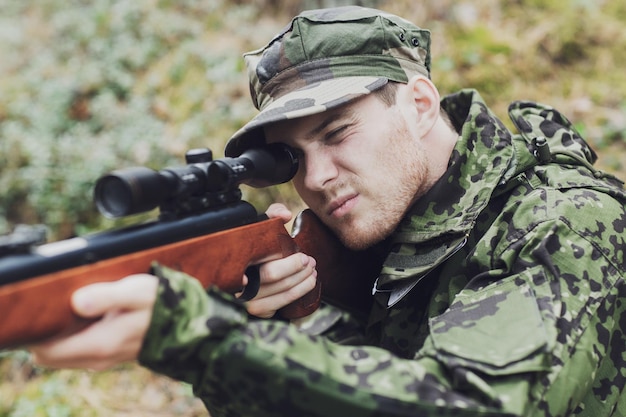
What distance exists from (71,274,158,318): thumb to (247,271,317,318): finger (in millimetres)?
934

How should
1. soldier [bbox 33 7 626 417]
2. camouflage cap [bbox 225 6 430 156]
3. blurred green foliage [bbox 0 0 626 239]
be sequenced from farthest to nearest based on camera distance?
1. blurred green foliage [bbox 0 0 626 239]
2. camouflage cap [bbox 225 6 430 156]
3. soldier [bbox 33 7 626 417]

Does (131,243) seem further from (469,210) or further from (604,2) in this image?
(604,2)

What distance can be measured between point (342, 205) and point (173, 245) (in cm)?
102

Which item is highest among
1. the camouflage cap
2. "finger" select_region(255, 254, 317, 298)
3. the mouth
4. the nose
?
the camouflage cap

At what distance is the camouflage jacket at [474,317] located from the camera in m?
1.62

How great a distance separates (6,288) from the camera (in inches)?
55.6

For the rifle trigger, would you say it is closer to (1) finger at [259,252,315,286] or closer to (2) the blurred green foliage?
(1) finger at [259,252,315,286]

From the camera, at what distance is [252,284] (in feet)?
7.73

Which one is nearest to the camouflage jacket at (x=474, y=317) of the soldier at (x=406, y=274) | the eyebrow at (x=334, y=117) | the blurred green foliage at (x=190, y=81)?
the soldier at (x=406, y=274)

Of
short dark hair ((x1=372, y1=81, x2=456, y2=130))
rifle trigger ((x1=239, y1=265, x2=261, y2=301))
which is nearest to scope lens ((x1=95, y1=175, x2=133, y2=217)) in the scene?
rifle trigger ((x1=239, y1=265, x2=261, y2=301))

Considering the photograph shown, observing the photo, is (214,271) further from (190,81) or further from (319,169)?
(190,81)

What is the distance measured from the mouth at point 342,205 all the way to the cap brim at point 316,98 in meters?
0.41

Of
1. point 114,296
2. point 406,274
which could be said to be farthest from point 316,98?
point 114,296

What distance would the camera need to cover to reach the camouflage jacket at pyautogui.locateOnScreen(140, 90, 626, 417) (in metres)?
1.62
